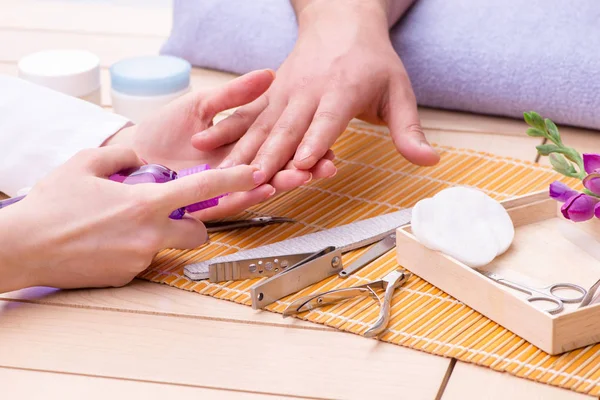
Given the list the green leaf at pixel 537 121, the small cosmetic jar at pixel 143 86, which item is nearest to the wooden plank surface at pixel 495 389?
the green leaf at pixel 537 121

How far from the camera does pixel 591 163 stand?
81 cm

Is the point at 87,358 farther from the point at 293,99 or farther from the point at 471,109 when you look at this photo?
the point at 471,109

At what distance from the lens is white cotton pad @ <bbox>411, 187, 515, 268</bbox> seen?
2.62ft

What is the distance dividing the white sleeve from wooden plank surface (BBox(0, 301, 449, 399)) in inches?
10.7

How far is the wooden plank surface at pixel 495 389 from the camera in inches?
27.7

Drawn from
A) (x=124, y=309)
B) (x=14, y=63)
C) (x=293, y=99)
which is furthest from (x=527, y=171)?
(x=14, y=63)

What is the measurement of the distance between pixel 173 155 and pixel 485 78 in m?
0.46

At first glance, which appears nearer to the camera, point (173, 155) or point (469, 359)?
point (469, 359)

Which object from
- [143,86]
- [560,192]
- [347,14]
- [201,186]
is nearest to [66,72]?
[143,86]

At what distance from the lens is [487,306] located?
2.54 ft

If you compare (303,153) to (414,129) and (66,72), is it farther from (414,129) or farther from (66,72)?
(66,72)

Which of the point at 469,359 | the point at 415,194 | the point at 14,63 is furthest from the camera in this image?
the point at 14,63

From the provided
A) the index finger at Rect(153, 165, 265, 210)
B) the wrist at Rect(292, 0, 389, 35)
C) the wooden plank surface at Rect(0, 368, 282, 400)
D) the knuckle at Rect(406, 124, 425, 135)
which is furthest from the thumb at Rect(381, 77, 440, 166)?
the wooden plank surface at Rect(0, 368, 282, 400)

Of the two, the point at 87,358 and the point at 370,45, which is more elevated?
the point at 370,45
